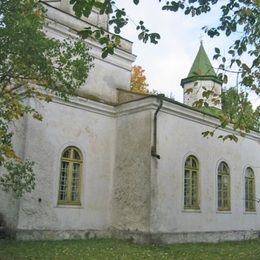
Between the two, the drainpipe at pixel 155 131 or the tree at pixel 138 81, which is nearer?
the drainpipe at pixel 155 131

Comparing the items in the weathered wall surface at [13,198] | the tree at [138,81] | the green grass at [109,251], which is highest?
the tree at [138,81]

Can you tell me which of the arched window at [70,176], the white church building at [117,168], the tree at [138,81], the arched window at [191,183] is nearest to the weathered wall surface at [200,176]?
the white church building at [117,168]

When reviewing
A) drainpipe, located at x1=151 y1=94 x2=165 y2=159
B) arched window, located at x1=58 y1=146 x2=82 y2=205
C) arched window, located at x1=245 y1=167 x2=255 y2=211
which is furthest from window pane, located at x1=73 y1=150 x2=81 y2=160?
arched window, located at x1=245 y1=167 x2=255 y2=211

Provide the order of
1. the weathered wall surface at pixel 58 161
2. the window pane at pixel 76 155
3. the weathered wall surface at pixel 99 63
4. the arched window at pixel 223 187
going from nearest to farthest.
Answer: the weathered wall surface at pixel 58 161 < the window pane at pixel 76 155 < the weathered wall surface at pixel 99 63 < the arched window at pixel 223 187

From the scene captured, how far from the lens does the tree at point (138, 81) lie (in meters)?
31.0

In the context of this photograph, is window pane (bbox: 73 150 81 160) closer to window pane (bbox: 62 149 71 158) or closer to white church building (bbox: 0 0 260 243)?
white church building (bbox: 0 0 260 243)

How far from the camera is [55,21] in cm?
1518

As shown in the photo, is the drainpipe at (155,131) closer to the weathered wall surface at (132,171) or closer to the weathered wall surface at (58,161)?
the weathered wall surface at (132,171)

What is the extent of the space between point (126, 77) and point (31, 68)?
9.24 meters

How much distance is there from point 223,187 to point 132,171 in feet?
15.3

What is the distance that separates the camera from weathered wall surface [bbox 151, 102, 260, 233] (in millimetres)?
14125

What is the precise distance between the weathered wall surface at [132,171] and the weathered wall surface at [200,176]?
0.37 meters

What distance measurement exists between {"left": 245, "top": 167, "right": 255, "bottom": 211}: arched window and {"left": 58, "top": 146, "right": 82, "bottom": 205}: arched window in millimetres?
8040

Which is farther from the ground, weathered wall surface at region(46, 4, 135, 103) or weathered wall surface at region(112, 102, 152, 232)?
weathered wall surface at region(46, 4, 135, 103)
